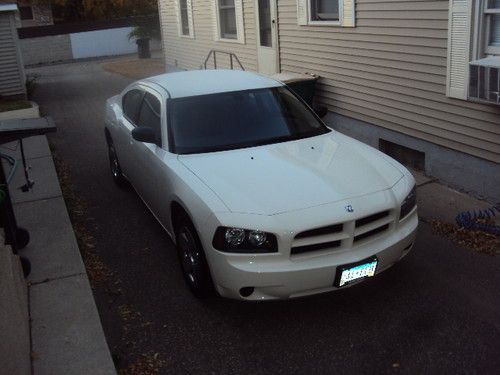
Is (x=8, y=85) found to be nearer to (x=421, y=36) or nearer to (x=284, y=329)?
(x=421, y=36)

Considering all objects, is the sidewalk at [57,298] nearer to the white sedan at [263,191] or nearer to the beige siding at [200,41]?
the white sedan at [263,191]

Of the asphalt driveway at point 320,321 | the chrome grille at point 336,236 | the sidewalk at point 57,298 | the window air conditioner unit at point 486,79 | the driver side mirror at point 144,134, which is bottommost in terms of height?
the asphalt driveway at point 320,321

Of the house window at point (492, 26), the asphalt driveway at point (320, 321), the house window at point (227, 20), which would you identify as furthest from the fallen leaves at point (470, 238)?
the house window at point (227, 20)

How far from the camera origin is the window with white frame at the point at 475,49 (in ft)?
18.7

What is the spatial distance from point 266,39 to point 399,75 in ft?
14.9

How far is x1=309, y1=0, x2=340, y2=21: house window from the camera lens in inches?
342

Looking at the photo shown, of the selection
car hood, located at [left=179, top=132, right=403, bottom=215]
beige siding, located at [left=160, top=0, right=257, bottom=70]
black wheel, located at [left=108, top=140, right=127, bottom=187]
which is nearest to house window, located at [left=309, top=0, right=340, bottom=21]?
beige siding, located at [left=160, top=0, right=257, bottom=70]

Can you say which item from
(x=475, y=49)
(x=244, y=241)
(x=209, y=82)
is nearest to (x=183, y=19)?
(x=209, y=82)

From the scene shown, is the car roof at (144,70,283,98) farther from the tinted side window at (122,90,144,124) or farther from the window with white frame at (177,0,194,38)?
the window with white frame at (177,0,194,38)

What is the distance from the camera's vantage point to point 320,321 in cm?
411

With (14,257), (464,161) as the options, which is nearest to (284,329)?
(14,257)

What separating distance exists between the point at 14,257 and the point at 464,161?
15.4ft

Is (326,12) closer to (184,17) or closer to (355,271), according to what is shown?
(355,271)

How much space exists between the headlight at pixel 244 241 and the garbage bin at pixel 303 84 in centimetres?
520
